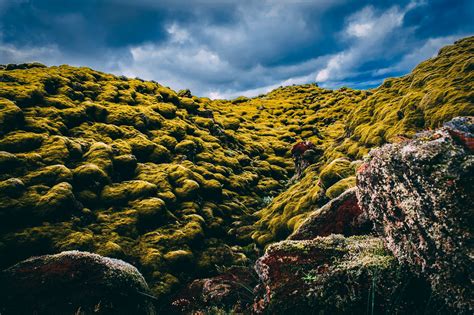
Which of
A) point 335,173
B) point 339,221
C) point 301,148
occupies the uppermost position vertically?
point 301,148

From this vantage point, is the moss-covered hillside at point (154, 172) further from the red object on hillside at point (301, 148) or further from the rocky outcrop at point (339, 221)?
the rocky outcrop at point (339, 221)

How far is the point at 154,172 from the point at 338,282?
517 inches

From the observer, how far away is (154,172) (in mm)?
17031

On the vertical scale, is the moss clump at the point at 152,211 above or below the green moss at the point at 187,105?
below

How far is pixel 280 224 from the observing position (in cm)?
1392

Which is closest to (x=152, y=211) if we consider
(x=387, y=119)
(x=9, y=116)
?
(x=9, y=116)

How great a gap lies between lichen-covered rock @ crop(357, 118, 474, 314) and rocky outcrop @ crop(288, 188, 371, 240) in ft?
6.11

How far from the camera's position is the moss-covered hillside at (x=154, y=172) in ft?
38.6

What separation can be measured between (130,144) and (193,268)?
969 centimetres

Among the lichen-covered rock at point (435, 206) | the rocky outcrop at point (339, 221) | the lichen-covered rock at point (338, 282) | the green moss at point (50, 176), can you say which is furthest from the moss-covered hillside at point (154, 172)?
the lichen-covered rock at point (338, 282)

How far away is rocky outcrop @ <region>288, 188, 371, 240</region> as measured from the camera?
866 centimetres

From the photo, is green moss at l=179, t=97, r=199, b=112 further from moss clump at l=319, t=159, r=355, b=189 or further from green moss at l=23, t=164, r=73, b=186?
moss clump at l=319, t=159, r=355, b=189

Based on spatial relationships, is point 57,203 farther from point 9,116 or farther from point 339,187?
point 339,187

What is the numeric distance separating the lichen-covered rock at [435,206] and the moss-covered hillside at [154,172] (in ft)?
12.6
